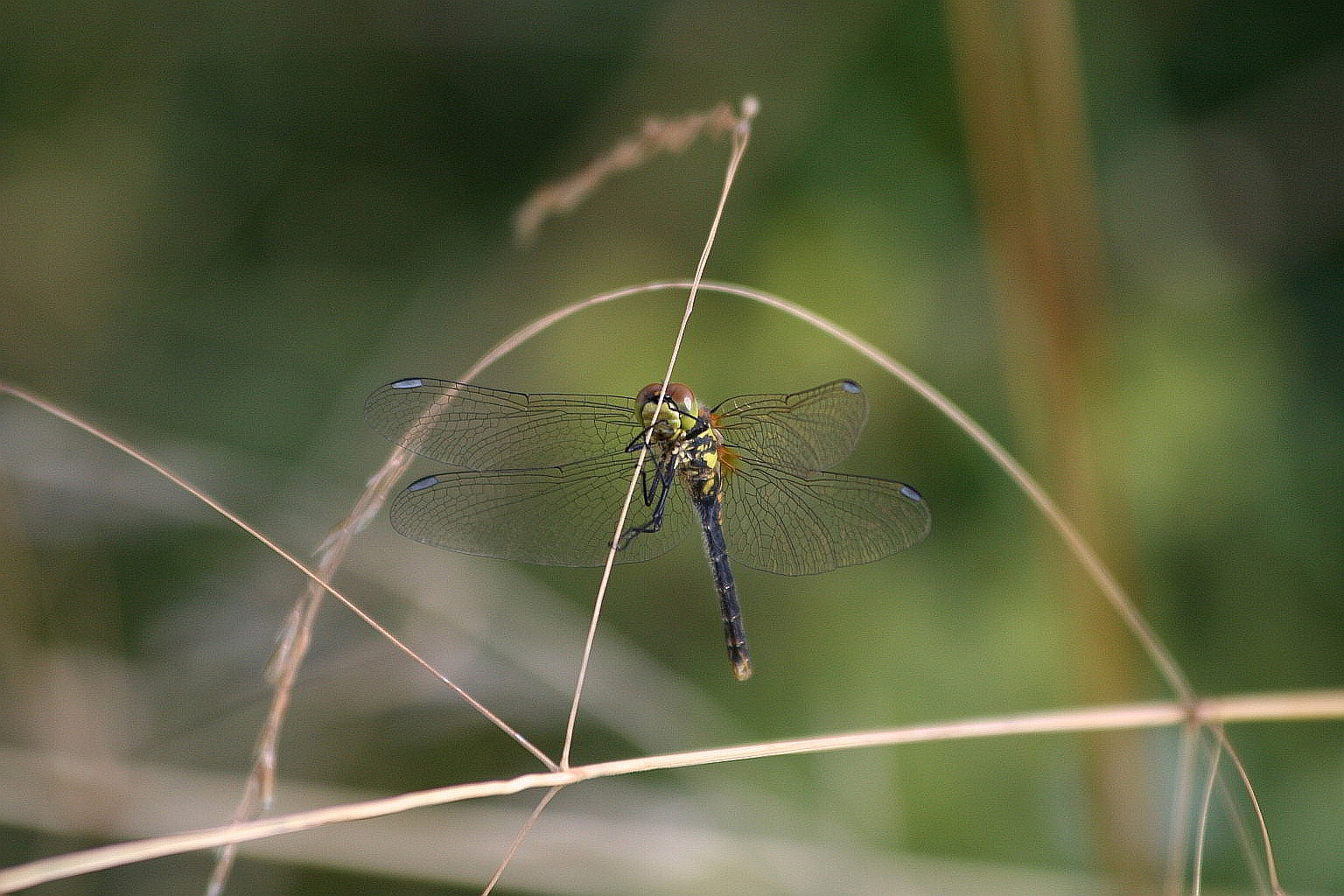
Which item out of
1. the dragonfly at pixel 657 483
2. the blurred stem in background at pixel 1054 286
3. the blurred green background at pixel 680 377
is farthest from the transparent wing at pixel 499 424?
the blurred stem in background at pixel 1054 286

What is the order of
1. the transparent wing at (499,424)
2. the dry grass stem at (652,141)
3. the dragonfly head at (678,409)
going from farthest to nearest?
the dragonfly head at (678,409) → the transparent wing at (499,424) → the dry grass stem at (652,141)

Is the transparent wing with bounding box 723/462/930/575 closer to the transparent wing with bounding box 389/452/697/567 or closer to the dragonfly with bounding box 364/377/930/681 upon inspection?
the dragonfly with bounding box 364/377/930/681

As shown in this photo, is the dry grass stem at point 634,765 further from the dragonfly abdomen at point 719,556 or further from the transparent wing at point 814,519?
the dragonfly abdomen at point 719,556

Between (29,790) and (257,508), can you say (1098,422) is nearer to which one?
(257,508)

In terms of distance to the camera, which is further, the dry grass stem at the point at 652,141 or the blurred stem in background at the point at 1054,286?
the blurred stem in background at the point at 1054,286

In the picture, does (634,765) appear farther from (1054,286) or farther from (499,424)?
(1054,286)

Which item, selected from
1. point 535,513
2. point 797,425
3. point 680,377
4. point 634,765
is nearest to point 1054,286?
point 797,425

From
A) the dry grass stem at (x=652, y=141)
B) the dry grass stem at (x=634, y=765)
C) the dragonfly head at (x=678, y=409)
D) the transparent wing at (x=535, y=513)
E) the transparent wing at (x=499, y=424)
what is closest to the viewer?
the dry grass stem at (x=634, y=765)
